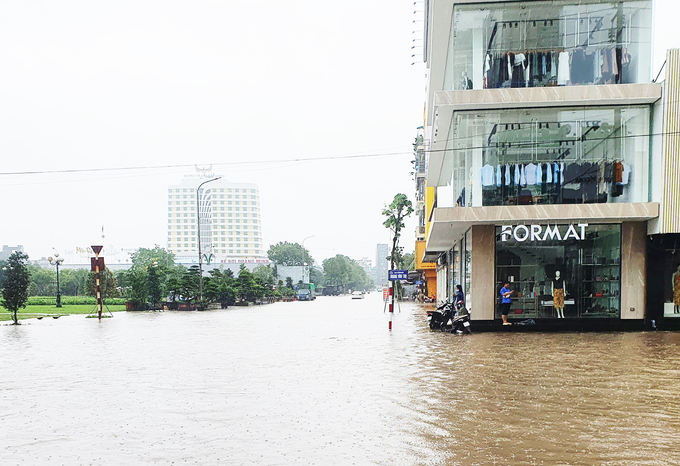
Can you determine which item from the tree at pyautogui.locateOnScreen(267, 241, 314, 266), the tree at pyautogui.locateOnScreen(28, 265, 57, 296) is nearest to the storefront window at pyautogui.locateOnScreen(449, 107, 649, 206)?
the tree at pyautogui.locateOnScreen(28, 265, 57, 296)

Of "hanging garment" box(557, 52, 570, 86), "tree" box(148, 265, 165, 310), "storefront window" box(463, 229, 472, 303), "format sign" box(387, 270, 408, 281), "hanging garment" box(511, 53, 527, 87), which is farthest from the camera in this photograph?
"tree" box(148, 265, 165, 310)

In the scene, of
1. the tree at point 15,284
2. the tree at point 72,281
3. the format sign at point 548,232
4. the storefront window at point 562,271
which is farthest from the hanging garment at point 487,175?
the tree at point 72,281

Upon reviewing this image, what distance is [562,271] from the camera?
22391 mm

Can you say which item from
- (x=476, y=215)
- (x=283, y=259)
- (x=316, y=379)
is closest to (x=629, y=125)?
(x=476, y=215)

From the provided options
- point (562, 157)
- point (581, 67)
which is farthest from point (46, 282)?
point (581, 67)

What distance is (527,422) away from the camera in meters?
8.02

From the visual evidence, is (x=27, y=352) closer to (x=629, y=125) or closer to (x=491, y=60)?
(x=491, y=60)

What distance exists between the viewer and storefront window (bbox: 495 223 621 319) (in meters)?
22.2

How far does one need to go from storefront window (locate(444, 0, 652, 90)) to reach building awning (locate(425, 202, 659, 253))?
Result: 4541 mm

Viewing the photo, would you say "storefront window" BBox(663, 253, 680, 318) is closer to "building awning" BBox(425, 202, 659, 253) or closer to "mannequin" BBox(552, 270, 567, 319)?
"building awning" BBox(425, 202, 659, 253)

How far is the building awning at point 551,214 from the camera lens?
2081cm

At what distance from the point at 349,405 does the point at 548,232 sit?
15.0 metres

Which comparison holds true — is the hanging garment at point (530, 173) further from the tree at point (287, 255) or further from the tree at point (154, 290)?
the tree at point (287, 255)

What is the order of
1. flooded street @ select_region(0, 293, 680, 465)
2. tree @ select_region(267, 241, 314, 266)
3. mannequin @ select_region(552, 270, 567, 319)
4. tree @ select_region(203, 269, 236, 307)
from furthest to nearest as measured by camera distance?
1. tree @ select_region(267, 241, 314, 266)
2. tree @ select_region(203, 269, 236, 307)
3. mannequin @ select_region(552, 270, 567, 319)
4. flooded street @ select_region(0, 293, 680, 465)
